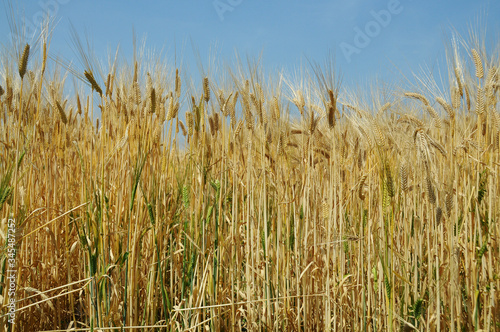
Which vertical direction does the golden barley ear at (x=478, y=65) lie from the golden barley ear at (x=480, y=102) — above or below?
above

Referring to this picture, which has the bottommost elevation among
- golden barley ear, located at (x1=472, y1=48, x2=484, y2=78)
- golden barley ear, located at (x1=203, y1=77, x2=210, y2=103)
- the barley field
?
the barley field

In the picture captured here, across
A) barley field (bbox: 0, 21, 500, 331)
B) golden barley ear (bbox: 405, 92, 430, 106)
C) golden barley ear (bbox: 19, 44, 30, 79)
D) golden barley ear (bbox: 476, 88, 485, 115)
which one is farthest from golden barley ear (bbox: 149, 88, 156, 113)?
golden barley ear (bbox: 476, 88, 485, 115)

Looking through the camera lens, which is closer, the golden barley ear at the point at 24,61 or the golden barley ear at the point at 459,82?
the golden barley ear at the point at 24,61

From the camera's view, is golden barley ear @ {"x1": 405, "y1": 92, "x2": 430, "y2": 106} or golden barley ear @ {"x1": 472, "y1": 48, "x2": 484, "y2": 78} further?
golden barley ear @ {"x1": 405, "y1": 92, "x2": 430, "y2": 106}

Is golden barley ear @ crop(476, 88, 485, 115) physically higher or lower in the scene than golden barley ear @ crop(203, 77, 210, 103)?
lower

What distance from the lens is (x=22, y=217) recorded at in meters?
1.54

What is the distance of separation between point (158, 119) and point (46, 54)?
1.67 ft

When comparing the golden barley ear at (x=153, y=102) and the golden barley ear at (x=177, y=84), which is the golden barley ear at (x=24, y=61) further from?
the golden barley ear at (x=177, y=84)

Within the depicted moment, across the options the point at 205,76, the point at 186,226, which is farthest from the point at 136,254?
the point at 205,76

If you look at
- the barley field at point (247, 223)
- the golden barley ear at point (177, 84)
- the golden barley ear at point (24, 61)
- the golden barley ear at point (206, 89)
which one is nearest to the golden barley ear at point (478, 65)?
the barley field at point (247, 223)

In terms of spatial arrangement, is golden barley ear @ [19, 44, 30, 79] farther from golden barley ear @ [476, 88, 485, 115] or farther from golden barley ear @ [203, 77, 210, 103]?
golden barley ear @ [476, 88, 485, 115]

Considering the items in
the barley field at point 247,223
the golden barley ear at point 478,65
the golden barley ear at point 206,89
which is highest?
the golden barley ear at point 478,65

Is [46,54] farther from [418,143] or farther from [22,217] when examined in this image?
[418,143]

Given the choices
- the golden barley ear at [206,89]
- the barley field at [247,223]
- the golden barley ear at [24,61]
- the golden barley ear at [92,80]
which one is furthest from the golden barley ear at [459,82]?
the golden barley ear at [24,61]
